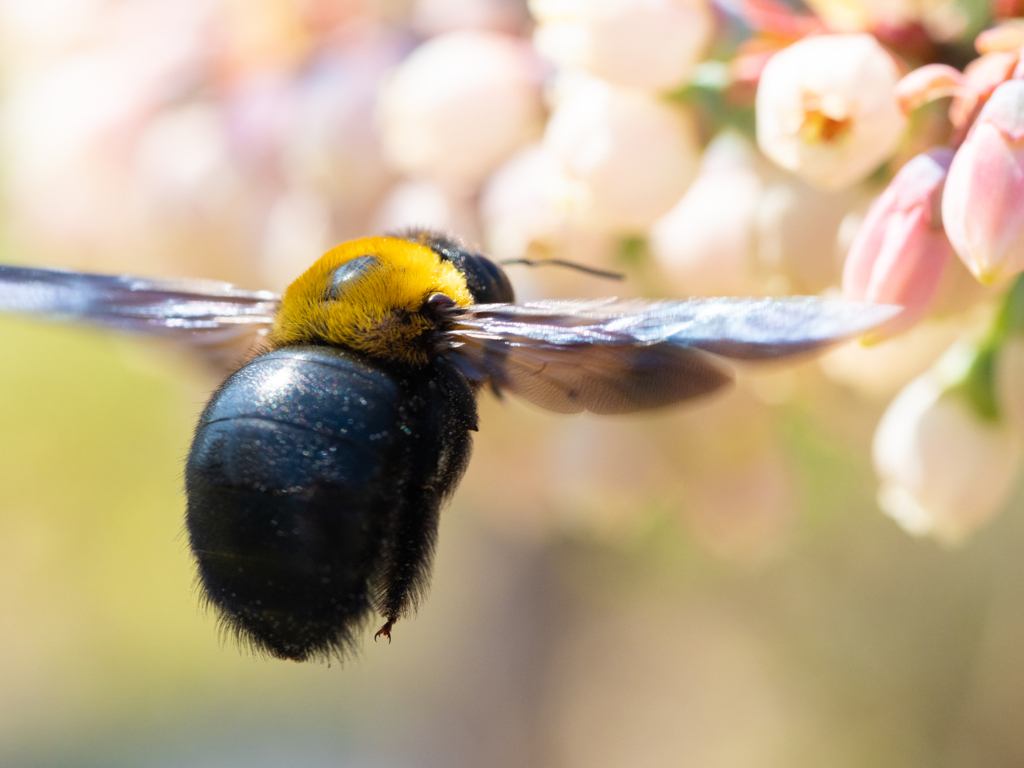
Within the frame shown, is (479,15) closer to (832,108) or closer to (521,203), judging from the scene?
(521,203)

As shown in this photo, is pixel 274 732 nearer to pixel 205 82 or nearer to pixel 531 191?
pixel 205 82

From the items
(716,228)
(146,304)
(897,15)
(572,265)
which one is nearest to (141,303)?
(146,304)

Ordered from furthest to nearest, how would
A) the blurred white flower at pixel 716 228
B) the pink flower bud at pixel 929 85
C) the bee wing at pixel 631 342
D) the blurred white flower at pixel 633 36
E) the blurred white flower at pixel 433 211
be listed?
the blurred white flower at pixel 433 211 < the blurred white flower at pixel 716 228 < the blurred white flower at pixel 633 36 < the pink flower bud at pixel 929 85 < the bee wing at pixel 631 342


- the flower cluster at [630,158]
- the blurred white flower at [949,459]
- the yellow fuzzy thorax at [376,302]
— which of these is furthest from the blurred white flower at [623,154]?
the blurred white flower at [949,459]

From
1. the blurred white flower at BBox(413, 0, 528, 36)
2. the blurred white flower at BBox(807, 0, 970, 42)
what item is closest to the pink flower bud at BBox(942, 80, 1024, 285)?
the blurred white flower at BBox(807, 0, 970, 42)

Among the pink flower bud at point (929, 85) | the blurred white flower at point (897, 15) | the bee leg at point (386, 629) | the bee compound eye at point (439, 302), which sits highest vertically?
the blurred white flower at point (897, 15)

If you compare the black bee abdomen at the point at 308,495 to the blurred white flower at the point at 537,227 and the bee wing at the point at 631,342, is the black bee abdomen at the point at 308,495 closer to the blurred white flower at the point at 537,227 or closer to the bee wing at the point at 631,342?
the bee wing at the point at 631,342

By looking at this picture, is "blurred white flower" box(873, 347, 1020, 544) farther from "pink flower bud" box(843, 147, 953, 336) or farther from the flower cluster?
"pink flower bud" box(843, 147, 953, 336)

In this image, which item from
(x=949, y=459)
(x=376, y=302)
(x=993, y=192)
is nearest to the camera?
(x=993, y=192)
